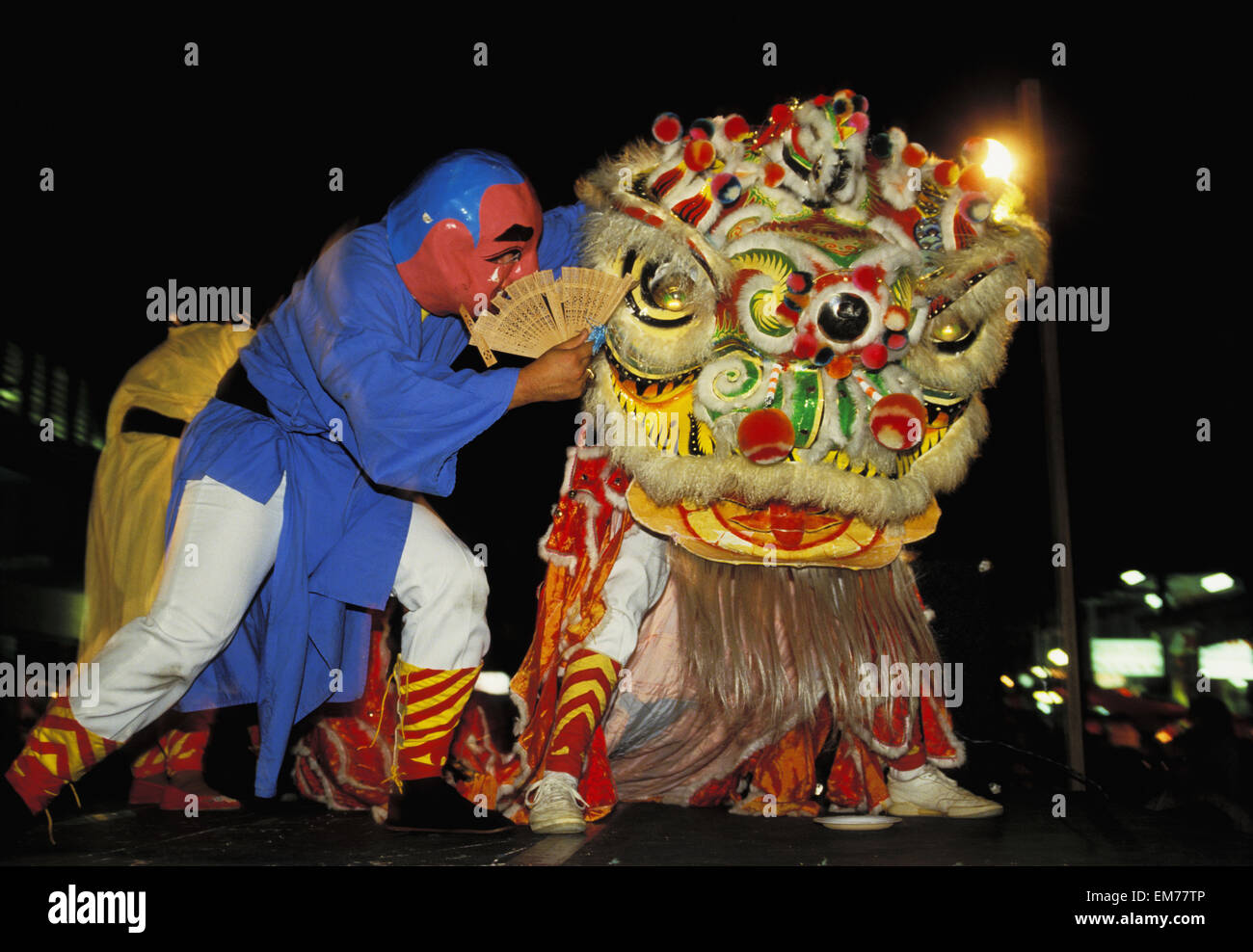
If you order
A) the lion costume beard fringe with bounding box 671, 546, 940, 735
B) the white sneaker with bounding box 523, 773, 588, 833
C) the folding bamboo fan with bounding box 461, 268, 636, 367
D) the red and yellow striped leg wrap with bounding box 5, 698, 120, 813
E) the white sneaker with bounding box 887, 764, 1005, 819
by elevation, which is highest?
the folding bamboo fan with bounding box 461, 268, 636, 367

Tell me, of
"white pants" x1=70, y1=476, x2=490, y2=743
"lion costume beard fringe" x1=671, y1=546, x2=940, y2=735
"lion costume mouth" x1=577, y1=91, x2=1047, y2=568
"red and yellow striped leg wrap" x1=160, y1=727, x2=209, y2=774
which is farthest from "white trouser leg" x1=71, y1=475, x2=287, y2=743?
"lion costume beard fringe" x1=671, y1=546, x2=940, y2=735

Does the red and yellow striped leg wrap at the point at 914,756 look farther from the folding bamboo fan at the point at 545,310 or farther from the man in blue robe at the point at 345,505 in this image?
the folding bamboo fan at the point at 545,310

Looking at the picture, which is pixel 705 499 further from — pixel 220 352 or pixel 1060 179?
pixel 1060 179

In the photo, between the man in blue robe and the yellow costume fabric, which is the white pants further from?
the yellow costume fabric

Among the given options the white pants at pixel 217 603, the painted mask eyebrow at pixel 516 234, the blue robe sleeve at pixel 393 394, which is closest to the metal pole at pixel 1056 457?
the painted mask eyebrow at pixel 516 234

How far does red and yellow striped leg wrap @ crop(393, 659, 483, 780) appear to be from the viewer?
225cm

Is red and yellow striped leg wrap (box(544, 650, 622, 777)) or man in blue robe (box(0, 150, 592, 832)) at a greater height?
man in blue robe (box(0, 150, 592, 832))

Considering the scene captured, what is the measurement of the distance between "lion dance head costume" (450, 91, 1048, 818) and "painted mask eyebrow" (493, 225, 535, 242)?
0.20m

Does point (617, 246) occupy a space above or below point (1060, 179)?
below

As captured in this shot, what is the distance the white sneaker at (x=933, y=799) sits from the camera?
252cm

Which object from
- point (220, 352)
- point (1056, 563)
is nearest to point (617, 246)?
→ point (220, 352)

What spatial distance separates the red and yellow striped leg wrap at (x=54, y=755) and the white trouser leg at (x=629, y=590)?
1005 millimetres

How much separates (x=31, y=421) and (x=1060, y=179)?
3.18m
